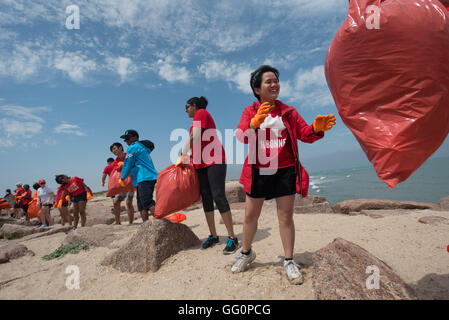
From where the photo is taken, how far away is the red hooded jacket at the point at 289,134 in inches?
78.7

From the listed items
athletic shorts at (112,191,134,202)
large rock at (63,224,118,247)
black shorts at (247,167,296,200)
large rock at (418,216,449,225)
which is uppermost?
black shorts at (247,167,296,200)

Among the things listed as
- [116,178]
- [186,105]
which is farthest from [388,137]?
[116,178]

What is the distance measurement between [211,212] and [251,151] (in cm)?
121

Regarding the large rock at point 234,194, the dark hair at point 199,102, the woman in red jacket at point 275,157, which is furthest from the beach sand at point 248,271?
the large rock at point 234,194

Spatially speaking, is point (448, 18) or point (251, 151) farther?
point (251, 151)

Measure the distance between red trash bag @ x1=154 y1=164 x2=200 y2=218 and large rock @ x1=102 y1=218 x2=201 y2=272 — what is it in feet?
0.60

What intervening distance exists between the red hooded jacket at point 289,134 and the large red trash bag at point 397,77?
70 centimetres

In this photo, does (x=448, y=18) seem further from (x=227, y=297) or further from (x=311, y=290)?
(x=227, y=297)

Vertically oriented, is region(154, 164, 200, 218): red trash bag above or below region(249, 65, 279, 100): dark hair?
below

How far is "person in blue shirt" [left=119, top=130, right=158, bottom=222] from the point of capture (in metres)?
3.78

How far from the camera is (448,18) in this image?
115 centimetres

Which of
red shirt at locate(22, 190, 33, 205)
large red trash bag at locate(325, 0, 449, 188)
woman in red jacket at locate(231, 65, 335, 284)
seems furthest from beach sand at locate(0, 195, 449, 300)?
red shirt at locate(22, 190, 33, 205)

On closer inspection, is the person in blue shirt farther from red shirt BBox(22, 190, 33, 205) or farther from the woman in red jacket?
red shirt BBox(22, 190, 33, 205)

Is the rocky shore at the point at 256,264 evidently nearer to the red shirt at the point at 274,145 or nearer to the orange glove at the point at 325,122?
the red shirt at the point at 274,145
